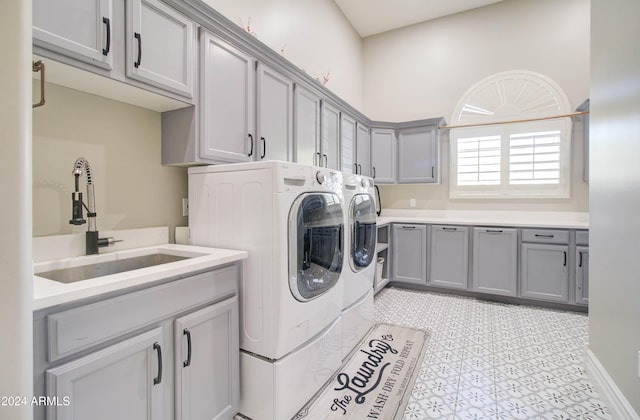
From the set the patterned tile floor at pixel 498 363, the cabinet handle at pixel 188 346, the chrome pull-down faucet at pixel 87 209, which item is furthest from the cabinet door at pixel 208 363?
the patterned tile floor at pixel 498 363

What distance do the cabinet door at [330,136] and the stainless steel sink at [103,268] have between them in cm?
165

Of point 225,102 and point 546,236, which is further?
point 546,236

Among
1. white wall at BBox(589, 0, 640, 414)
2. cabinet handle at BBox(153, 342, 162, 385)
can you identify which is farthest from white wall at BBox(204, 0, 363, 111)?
white wall at BBox(589, 0, 640, 414)

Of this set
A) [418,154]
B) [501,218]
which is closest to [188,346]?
[418,154]

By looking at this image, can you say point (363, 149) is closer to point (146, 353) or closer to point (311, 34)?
point (311, 34)

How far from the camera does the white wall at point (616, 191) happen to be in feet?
4.88

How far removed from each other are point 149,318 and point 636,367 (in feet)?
7.27

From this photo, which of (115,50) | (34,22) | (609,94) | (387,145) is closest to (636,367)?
(609,94)

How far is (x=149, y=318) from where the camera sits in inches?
45.3

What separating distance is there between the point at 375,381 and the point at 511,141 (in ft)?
11.0

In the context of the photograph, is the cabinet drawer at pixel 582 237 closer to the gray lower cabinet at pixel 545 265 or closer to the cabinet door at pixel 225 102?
the gray lower cabinet at pixel 545 265

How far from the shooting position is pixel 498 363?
216 centimetres

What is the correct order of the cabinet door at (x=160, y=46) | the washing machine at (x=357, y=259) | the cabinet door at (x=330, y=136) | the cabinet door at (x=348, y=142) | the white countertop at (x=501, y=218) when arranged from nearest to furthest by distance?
the cabinet door at (x=160, y=46) → the washing machine at (x=357, y=259) → the cabinet door at (x=330, y=136) → the white countertop at (x=501, y=218) → the cabinet door at (x=348, y=142)

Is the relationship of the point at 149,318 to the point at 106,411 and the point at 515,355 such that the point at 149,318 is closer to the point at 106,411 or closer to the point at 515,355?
the point at 106,411
